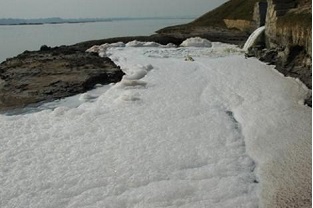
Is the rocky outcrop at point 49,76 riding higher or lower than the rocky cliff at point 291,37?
lower

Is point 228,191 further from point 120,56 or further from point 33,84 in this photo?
point 120,56

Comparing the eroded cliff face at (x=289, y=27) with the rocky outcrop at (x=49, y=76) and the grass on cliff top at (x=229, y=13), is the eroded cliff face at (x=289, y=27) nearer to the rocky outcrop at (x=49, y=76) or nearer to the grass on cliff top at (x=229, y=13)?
the rocky outcrop at (x=49, y=76)

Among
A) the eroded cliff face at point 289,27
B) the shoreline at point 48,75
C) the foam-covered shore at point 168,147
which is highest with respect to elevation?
the eroded cliff face at point 289,27

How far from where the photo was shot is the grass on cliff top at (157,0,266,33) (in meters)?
42.2

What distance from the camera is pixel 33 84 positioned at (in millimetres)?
11938

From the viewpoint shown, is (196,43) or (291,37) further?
(196,43)

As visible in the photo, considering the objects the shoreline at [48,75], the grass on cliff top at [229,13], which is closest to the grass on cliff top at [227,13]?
the grass on cliff top at [229,13]

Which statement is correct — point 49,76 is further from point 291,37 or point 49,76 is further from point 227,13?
point 227,13

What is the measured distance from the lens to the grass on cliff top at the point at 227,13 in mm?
42250

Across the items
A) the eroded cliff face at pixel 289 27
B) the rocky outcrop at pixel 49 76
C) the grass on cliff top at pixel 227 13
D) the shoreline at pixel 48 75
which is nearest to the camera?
the shoreline at pixel 48 75

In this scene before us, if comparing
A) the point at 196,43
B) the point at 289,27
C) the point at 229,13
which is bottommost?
the point at 196,43

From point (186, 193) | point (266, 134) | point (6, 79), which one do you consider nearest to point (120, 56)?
point (6, 79)

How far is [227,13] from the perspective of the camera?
46.9 meters

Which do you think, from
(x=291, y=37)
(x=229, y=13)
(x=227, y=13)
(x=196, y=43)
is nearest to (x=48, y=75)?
(x=291, y=37)
